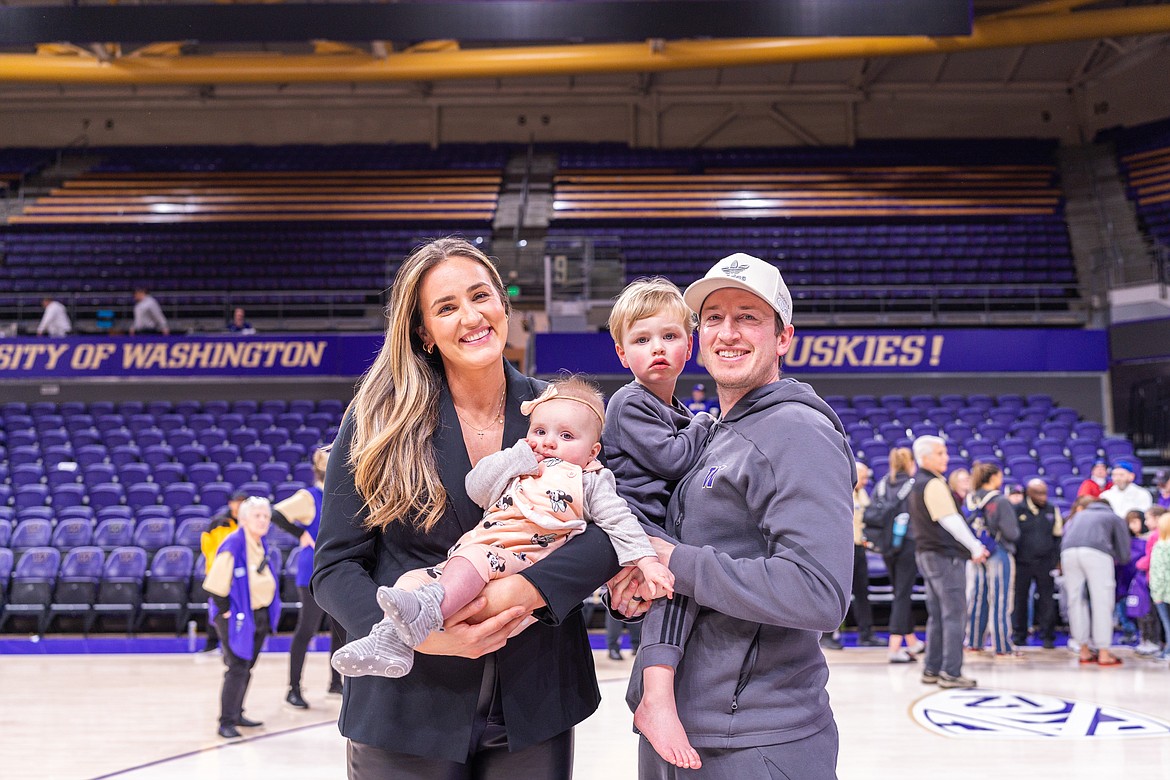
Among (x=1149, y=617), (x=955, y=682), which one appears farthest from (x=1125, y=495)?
(x=955, y=682)

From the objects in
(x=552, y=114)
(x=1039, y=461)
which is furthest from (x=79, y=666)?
(x=552, y=114)

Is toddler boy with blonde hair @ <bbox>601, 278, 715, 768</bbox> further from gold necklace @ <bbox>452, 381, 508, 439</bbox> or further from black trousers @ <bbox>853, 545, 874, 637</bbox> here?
black trousers @ <bbox>853, 545, 874, 637</bbox>

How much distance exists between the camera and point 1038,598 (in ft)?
28.5

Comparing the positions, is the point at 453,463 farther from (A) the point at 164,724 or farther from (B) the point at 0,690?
(B) the point at 0,690

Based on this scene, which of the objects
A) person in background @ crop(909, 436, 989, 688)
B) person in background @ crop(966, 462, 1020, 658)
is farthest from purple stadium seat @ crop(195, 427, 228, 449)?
person in background @ crop(966, 462, 1020, 658)

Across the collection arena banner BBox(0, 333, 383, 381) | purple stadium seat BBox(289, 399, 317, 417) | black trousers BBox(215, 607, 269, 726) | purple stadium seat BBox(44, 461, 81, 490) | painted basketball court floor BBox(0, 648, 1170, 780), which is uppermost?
arena banner BBox(0, 333, 383, 381)

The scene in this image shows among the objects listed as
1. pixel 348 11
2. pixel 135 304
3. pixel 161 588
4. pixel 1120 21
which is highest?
pixel 1120 21

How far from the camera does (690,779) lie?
1779 mm

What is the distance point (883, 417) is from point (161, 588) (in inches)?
334

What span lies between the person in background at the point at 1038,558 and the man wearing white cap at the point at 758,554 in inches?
292

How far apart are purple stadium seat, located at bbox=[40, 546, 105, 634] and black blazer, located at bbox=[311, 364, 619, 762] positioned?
317 inches

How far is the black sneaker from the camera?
664 centimetres

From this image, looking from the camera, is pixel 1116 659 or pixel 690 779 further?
pixel 1116 659

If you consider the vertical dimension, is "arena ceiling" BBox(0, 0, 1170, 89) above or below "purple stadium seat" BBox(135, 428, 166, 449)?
above
